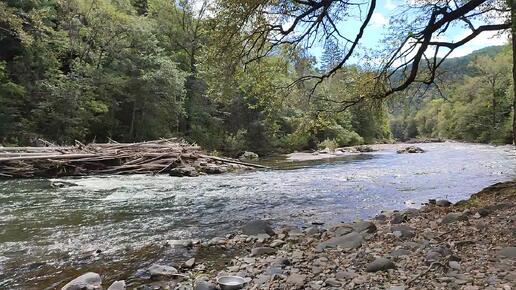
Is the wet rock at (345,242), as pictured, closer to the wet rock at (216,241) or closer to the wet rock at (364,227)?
the wet rock at (364,227)

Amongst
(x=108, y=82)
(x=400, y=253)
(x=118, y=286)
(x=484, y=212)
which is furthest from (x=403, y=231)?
(x=108, y=82)

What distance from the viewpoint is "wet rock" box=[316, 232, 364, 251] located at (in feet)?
19.1

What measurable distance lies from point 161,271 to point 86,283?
943 mm

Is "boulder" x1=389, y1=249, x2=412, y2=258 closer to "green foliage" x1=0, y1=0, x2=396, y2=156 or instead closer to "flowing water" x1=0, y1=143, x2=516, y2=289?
"flowing water" x1=0, y1=143, x2=516, y2=289

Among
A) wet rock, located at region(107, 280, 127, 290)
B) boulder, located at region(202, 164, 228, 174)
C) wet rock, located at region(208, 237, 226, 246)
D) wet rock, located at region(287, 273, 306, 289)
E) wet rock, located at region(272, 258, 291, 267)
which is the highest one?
boulder, located at region(202, 164, 228, 174)

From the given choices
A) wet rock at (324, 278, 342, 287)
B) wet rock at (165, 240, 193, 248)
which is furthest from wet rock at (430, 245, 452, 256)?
wet rock at (165, 240, 193, 248)

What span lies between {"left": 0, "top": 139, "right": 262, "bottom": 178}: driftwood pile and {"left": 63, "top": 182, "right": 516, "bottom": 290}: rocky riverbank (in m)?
11.8

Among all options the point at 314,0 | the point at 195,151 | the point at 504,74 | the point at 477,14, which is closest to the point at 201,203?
the point at 314,0

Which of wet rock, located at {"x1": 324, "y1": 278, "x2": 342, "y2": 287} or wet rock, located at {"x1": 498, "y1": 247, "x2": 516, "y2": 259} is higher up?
wet rock, located at {"x1": 498, "y1": 247, "x2": 516, "y2": 259}

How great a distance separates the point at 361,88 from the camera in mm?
10695

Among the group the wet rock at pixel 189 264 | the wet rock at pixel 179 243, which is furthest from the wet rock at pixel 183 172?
the wet rock at pixel 189 264

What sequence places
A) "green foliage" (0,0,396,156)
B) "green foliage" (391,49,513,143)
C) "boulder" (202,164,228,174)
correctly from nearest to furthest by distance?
"boulder" (202,164,228,174)
"green foliage" (0,0,396,156)
"green foliage" (391,49,513,143)

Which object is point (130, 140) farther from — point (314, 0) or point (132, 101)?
point (314, 0)

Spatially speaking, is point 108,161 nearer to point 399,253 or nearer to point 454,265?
point 399,253
